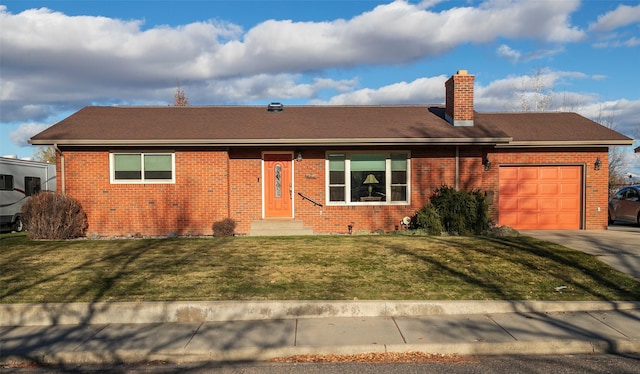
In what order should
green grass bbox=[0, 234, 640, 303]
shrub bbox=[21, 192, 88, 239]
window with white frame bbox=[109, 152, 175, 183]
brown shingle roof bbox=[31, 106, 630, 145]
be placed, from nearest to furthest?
green grass bbox=[0, 234, 640, 303] → shrub bbox=[21, 192, 88, 239] → brown shingle roof bbox=[31, 106, 630, 145] → window with white frame bbox=[109, 152, 175, 183]

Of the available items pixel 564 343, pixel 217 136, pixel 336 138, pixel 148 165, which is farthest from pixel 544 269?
pixel 148 165

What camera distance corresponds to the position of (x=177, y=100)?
112 feet

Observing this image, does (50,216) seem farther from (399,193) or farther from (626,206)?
(626,206)

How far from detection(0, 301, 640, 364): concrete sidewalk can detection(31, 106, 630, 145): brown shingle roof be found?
7.61 meters

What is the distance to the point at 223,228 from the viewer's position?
44.7ft

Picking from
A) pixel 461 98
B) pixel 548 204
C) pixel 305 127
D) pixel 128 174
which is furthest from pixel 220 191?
pixel 548 204

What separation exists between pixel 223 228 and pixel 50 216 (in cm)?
453

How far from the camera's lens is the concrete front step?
13562 millimetres

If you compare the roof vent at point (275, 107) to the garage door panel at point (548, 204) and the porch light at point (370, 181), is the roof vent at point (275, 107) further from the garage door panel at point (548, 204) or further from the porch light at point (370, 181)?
the garage door panel at point (548, 204)

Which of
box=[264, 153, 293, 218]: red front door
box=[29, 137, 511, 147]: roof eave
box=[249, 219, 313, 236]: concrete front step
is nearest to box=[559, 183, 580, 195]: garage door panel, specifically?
box=[29, 137, 511, 147]: roof eave

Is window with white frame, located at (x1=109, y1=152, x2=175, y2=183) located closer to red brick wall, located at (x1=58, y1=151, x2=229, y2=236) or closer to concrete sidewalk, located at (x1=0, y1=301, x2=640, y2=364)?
red brick wall, located at (x1=58, y1=151, x2=229, y2=236)

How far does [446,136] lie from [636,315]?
795 cm

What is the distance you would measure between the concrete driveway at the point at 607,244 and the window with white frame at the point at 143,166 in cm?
1081

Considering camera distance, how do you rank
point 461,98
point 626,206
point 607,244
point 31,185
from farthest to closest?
point 31,185 < point 626,206 < point 461,98 < point 607,244
